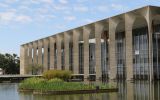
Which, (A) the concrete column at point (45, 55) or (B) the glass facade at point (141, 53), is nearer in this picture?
(B) the glass facade at point (141, 53)

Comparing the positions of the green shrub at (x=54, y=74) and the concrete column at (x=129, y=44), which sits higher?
the concrete column at (x=129, y=44)

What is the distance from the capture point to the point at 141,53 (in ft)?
214

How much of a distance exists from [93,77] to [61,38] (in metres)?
17.6

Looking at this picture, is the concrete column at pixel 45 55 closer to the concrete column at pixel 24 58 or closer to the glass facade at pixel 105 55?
the concrete column at pixel 24 58

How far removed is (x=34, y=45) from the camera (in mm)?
108688

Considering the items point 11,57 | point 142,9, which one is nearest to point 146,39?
point 142,9

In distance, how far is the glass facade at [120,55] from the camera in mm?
69562

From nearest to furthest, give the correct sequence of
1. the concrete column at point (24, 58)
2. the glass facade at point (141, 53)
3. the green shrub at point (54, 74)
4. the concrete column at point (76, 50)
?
the green shrub at point (54, 74), the glass facade at point (141, 53), the concrete column at point (76, 50), the concrete column at point (24, 58)

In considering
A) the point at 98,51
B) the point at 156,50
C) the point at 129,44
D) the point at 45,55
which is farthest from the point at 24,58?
the point at 129,44

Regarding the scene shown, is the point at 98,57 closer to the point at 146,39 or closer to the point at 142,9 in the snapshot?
the point at 146,39

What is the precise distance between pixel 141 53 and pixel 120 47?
8.67 metres

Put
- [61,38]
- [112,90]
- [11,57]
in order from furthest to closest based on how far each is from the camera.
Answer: [11,57] → [61,38] → [112,90]

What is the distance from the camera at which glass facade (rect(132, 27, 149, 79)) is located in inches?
2512

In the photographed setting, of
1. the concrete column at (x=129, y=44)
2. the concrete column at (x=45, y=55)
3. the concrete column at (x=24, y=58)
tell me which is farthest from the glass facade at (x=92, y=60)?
the concrete column at (x=24, y=58)
